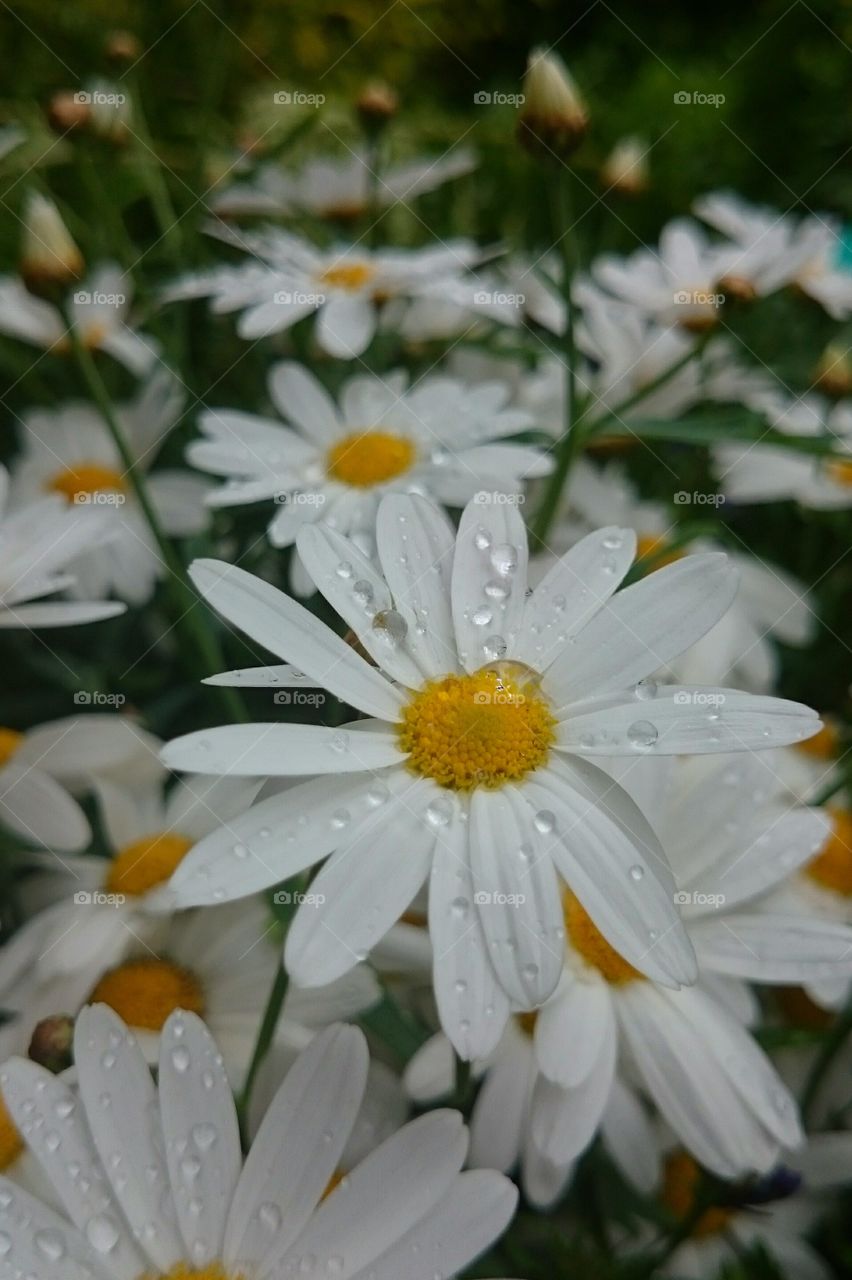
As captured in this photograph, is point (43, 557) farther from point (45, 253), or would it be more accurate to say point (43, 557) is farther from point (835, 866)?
point (835, 866)

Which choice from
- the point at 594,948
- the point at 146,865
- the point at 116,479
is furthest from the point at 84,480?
the point at 594,948

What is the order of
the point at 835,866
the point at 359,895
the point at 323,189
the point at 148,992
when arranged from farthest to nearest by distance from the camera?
the point at 323,189
the point at 835,866
the point at 148,992
the point at 359,895

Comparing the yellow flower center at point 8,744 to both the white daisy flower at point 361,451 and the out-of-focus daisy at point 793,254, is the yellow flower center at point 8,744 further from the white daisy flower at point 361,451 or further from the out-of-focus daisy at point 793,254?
the out-of-focus daisy at point 793,254

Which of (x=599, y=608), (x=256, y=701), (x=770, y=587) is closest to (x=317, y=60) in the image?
(x=770, y=587)

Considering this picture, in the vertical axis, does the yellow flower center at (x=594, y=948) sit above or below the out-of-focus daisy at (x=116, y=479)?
below

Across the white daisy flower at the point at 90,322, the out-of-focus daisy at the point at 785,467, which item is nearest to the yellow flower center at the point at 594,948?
the out-of-focus daisy at the point at 785,467

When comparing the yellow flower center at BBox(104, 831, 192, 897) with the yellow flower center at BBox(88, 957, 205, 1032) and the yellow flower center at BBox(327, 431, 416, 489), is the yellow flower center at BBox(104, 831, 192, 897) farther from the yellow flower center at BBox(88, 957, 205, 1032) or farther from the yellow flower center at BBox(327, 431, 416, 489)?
the yellow flower center at BBox(327, 431, 416, 489)

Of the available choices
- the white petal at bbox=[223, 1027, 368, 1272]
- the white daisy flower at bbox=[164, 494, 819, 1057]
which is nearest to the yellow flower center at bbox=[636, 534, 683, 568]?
the white daisy flower at bbox=[164, 494, 819, 1057]
